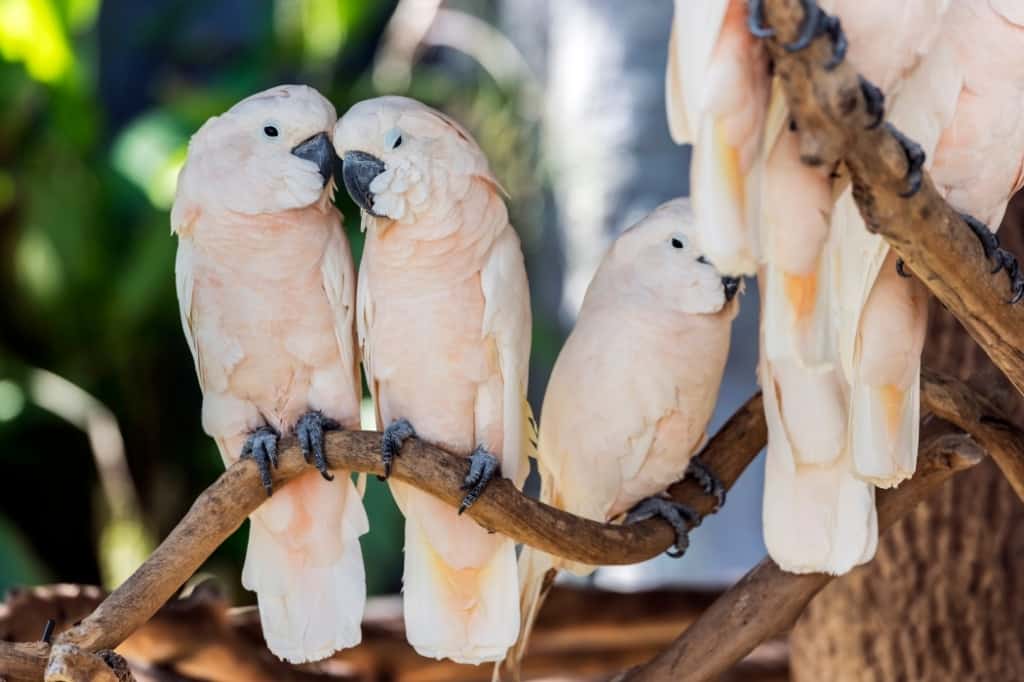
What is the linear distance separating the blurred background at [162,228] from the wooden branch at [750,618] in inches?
56.7

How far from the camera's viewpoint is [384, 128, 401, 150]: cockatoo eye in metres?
1.24

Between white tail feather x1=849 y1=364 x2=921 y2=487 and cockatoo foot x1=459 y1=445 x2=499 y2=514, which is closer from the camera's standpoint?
white tail feather x1=849 y1=364 x2=921 y2=487

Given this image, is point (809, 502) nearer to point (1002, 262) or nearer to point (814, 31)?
point (1002, 262)

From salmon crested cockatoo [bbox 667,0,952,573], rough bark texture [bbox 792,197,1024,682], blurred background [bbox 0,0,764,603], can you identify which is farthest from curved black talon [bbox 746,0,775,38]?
blurred background [bbox 0,0,764,603]

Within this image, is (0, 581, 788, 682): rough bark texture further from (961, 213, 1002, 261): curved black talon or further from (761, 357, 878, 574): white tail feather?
(961, 213, 1002, 261): curved black talon

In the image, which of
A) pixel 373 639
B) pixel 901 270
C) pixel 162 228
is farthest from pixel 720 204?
pixel 162 228

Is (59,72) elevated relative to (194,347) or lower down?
elevated

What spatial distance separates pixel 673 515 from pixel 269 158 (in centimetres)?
63

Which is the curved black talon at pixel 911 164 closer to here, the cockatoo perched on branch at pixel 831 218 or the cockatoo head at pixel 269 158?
the cockatoo perched on branch at pixel 831 218

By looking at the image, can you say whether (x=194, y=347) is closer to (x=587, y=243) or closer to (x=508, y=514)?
(x=508, y=514)

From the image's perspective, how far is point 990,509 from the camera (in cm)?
180

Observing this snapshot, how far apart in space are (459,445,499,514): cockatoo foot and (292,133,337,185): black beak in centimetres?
33

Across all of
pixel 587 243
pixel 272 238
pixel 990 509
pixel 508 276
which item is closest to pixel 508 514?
pixel 508 276

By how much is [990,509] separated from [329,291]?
1048mm
